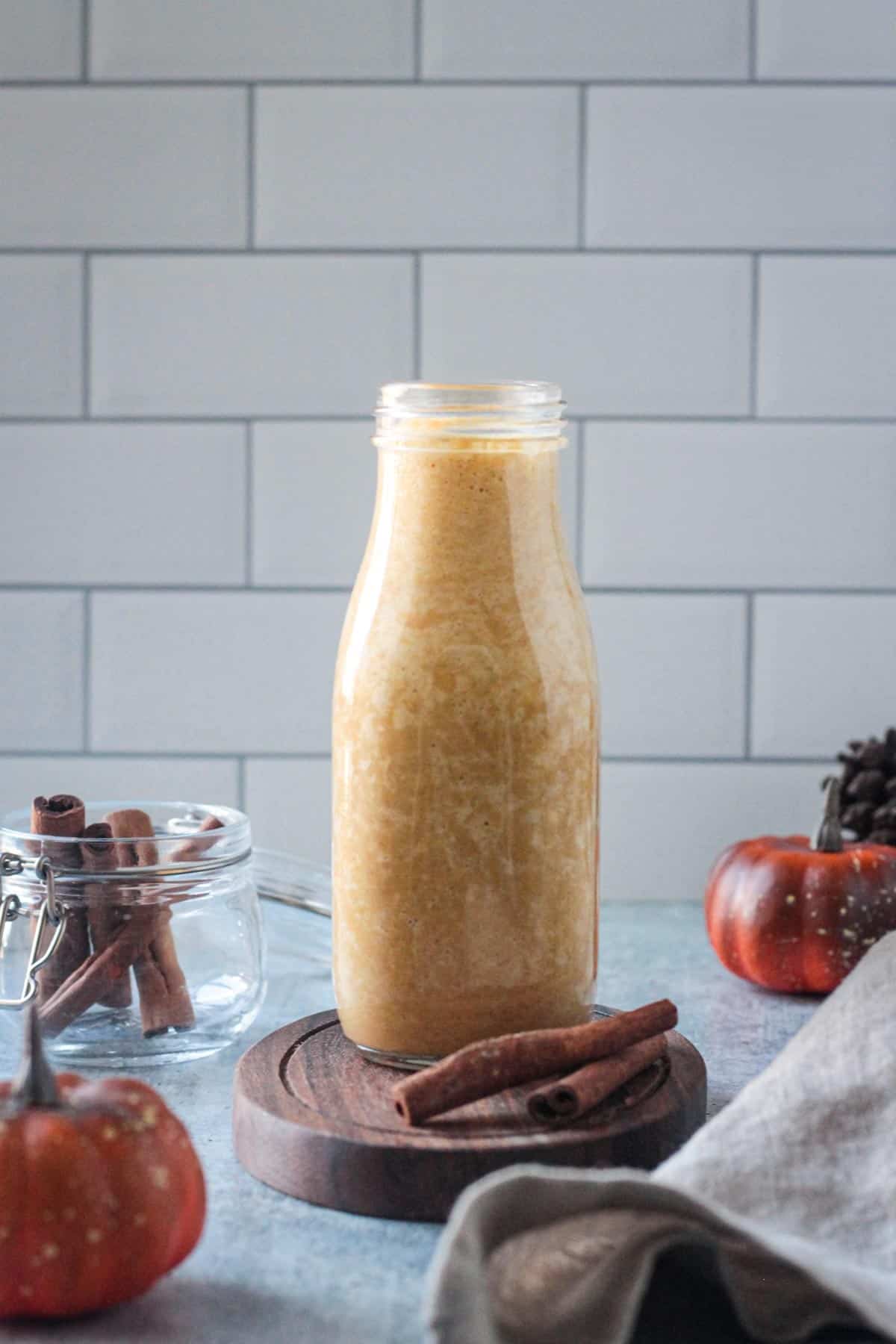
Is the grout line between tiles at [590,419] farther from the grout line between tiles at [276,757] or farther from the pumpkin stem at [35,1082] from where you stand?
the pumpkin stem at [35,1082]

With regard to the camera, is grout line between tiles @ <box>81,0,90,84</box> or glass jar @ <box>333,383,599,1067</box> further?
grout line between tiles @ <box>81,0,90,84</box>

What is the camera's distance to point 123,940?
81 centimetres

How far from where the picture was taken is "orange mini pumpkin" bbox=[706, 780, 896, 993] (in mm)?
986

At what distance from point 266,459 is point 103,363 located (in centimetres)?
17

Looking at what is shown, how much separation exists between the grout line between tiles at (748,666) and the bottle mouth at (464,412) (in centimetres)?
61

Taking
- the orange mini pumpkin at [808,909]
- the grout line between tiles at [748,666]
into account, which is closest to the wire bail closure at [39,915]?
the orange mini pumpkin at [808,909]

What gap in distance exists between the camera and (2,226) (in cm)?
129

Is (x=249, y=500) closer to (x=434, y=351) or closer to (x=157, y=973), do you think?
(x=434, y=351)

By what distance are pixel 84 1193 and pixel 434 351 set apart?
90 centimetres

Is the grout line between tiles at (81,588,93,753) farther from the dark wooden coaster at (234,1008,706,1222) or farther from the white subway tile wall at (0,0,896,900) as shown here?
the dark wooden coaster at (234,1008,706,1222)

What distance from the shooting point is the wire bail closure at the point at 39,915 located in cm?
78

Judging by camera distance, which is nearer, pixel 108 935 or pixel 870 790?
pixel 108 935

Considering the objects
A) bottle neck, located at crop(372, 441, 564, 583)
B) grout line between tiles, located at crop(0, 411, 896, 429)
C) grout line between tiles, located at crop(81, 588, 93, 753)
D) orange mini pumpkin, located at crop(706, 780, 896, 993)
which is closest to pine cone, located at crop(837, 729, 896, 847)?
orange mini pumpkin, located at crop(706, 780, 896, 993)

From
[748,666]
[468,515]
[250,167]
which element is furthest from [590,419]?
[468,515]
